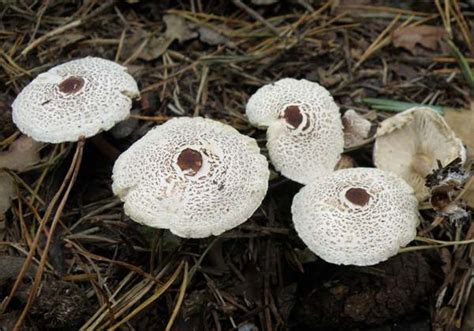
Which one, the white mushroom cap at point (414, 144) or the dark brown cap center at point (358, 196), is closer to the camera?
the dark brown cap center at point (358, 196)

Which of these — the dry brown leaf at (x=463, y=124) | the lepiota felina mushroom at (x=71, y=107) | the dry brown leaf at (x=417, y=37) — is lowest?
the dry brown leaf at (x=463, y=124)

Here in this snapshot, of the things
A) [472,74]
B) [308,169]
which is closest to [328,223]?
[308,169]

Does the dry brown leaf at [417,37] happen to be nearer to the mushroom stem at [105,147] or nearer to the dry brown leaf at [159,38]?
the dry brown leaf at [159,38]

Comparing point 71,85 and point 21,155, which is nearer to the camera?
point 71,85

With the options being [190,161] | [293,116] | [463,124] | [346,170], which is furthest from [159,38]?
[463,124]

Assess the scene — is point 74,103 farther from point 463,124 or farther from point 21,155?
point 463,124

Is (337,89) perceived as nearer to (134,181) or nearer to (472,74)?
(472,74)

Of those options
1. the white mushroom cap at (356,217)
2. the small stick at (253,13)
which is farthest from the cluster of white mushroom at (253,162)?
the small stick at (253,13)
